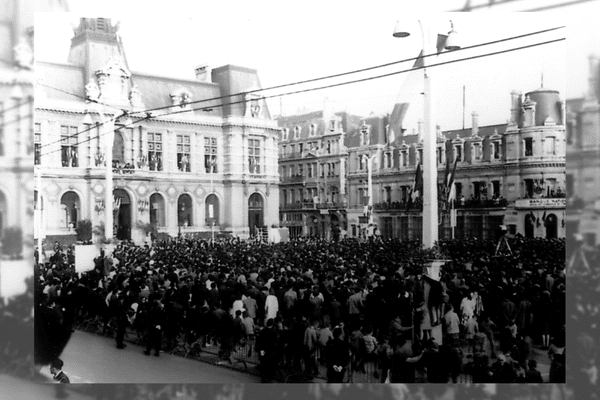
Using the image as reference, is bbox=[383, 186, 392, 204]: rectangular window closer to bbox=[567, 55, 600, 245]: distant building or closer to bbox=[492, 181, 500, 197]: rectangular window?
bbox=[492, 181, 500, 197]: rectangular window

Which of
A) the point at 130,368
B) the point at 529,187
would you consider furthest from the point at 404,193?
the point at 130,368

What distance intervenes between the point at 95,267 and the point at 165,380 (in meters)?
2.19

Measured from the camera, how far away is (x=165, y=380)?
9094mm

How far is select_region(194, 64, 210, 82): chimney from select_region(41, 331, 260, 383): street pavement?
416 centimetres

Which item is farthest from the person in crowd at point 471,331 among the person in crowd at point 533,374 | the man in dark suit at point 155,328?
the man in dark suit at point 155,328

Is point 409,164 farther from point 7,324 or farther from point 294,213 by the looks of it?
point 7,324

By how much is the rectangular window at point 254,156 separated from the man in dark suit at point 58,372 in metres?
4.02

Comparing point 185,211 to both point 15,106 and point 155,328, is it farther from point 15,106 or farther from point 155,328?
point 15,106

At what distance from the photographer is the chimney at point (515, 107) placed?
9.68 meters

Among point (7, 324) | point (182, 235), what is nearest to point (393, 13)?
point (182, 235)

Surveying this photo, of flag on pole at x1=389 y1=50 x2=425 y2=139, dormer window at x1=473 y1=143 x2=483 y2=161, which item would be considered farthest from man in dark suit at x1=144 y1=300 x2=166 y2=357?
dormer window at x1=473 y1=143 x2=483 y2=161

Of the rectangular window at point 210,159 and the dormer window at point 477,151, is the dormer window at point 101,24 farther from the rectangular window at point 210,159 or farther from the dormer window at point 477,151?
the dormer window at point 477,151

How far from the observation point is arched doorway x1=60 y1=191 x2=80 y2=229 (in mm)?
9859

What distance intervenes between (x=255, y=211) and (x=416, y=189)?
262 cm
